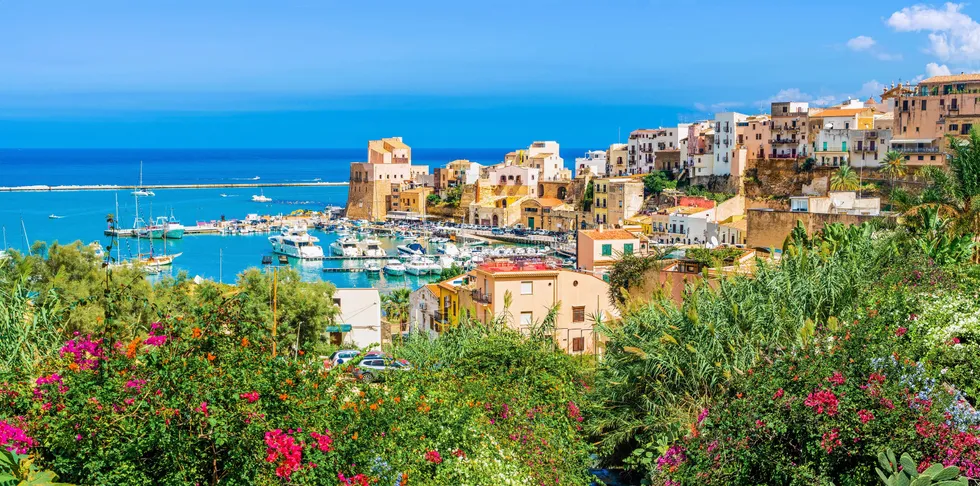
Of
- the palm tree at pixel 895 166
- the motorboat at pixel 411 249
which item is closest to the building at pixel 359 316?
the palm tree at pixel 895 166

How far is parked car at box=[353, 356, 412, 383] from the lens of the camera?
776 cm

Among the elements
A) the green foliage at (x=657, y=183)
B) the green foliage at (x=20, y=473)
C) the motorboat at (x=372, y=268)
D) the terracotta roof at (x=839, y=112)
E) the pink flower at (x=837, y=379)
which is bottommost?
the motorboat at (x=372, y=268)

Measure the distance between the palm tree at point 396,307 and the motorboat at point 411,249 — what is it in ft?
88.6

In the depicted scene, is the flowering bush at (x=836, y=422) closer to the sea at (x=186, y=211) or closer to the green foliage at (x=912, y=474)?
the green foliage at (x=912, y=474)

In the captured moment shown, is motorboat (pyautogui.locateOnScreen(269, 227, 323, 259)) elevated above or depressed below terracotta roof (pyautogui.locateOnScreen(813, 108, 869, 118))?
below

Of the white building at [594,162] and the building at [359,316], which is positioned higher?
the white building at [594,162]

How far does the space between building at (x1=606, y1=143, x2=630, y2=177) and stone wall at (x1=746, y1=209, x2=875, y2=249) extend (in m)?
51.1

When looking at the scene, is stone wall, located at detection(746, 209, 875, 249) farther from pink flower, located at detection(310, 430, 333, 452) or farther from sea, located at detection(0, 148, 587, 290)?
pink flower, located at detection(310, 430, 333, 452)

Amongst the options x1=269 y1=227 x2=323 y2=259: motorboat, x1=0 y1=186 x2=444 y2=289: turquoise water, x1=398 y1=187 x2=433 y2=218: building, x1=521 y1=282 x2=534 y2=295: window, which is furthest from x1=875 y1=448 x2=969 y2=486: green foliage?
x1=398 y1=187 x2=433 y2=218: building

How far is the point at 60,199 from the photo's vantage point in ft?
342

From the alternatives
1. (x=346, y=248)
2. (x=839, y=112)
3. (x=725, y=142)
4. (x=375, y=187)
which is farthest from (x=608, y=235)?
(x=375, y=187)

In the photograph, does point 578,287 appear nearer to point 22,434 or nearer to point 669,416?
point 669,416

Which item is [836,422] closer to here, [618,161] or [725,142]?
[725,142]

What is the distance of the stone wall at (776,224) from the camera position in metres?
19.4
